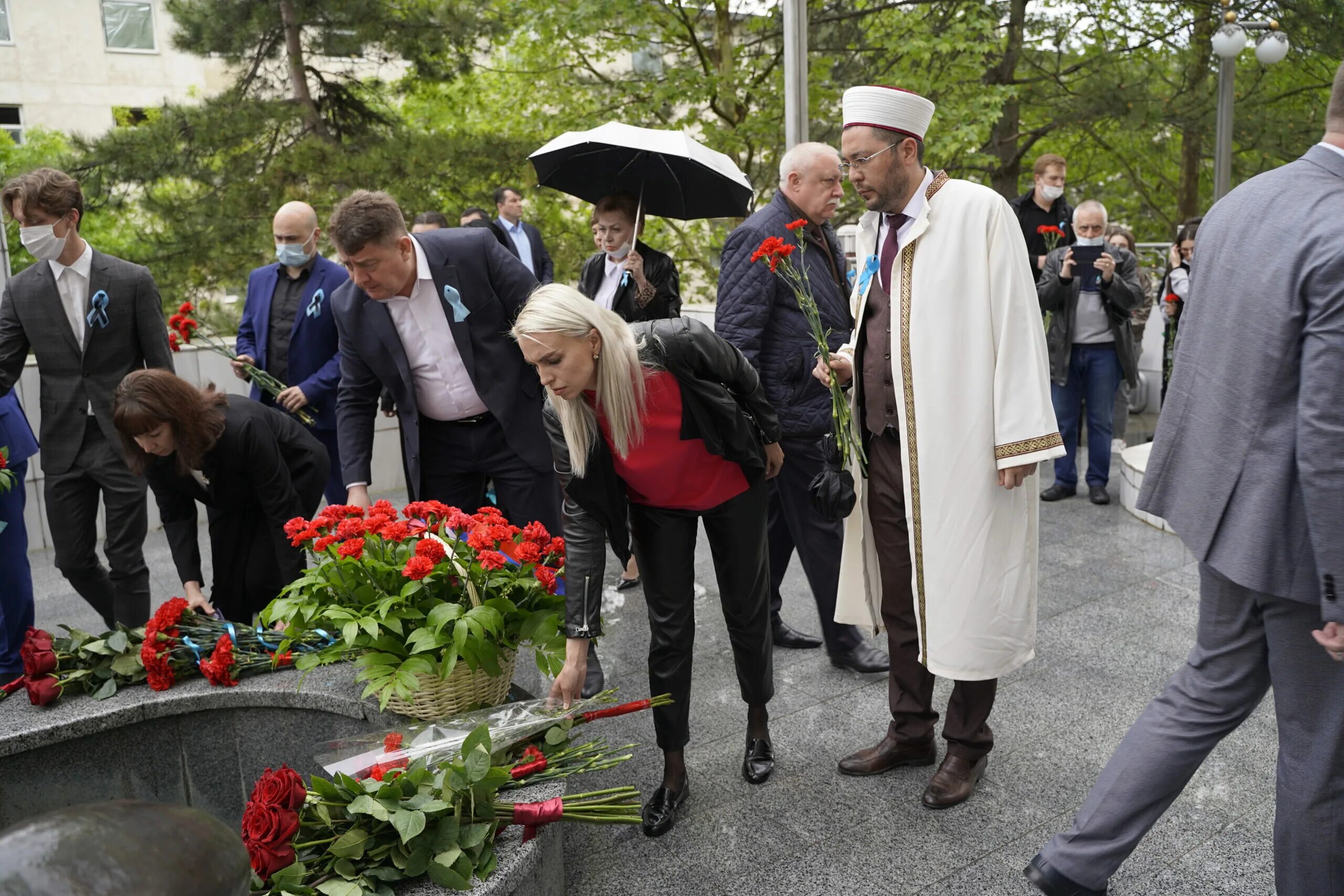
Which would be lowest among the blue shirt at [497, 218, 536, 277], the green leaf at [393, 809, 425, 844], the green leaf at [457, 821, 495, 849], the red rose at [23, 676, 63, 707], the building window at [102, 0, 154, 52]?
the red rose at [23, 676, 63, 707]

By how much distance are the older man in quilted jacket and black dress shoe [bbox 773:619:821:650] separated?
0.33 meters

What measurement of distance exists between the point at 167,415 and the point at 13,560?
1.46 metres

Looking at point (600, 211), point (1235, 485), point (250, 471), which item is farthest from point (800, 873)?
point (600, 211)

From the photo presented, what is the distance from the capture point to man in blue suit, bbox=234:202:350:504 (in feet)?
18.4

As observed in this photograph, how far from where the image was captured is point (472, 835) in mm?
2574

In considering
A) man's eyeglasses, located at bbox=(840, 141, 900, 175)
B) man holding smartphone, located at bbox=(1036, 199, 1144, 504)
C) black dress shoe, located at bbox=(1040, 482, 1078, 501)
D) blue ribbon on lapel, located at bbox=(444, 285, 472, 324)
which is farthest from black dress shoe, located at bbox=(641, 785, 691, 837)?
black dress shoe, located at bbox=(1040, 482, 1078, 501)

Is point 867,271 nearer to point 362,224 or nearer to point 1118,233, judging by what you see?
point 362,224

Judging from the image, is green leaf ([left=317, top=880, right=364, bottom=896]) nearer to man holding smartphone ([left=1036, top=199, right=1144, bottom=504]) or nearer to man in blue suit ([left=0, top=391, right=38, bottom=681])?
man in blue suit ([left=0, top=391, right=38, bottom=681])

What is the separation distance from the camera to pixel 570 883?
3148 mm

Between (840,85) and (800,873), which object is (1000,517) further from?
(840,85)

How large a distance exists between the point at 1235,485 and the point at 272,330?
4930mm

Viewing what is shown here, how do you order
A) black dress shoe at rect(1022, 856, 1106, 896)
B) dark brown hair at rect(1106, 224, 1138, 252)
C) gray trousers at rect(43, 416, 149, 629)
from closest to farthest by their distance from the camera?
1. black dress shoe at rect(1022, 856, 1106, 896)
2. gray trousers at rect(43, 416, 149, 629)
3. dark brown hair at rect(1106, 224, 1138, 252)

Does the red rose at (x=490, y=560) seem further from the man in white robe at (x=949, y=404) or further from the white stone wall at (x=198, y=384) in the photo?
the white stone wall at (x=198, y=384)

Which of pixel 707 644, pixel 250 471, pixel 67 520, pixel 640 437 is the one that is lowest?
pixel 707 644
